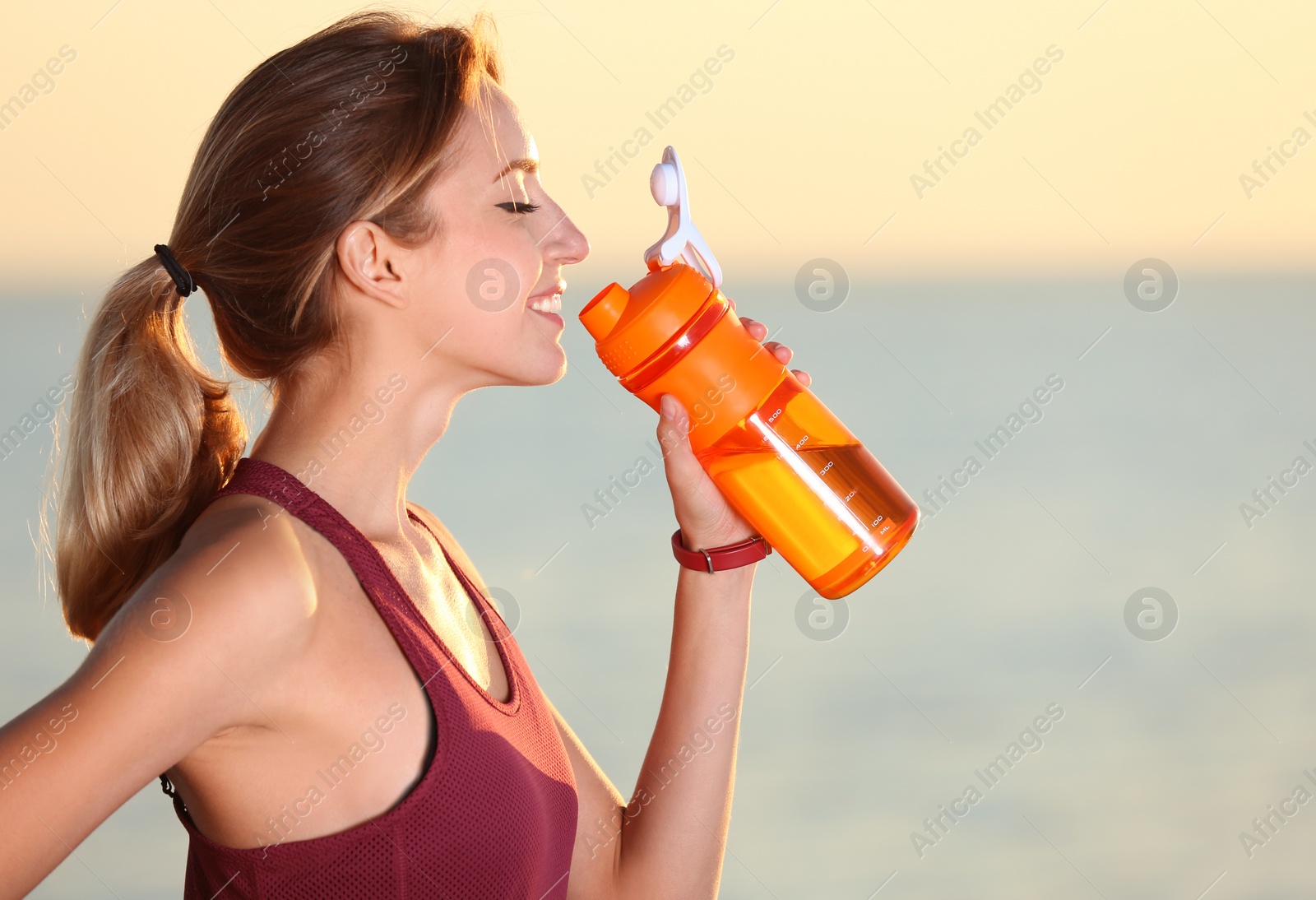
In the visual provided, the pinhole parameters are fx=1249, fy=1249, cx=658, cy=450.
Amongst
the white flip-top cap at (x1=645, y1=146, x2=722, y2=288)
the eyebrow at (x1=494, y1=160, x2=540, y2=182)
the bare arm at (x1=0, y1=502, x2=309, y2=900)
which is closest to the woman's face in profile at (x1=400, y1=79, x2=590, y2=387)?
the eyebrow at (x1=494, y1=160, x2=540, y2=182)

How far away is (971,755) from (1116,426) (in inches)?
108

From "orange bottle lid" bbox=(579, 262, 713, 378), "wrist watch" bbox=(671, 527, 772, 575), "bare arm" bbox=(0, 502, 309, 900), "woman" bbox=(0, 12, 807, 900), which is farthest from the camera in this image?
"wrist watch" bbox=(671, 527, 772, 575)

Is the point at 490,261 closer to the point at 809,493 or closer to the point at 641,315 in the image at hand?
the point at 641,315

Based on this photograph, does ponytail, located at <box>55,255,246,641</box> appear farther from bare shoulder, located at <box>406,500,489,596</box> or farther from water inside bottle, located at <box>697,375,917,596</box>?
water inside bottle, located at <box>697,375,917,596</box>

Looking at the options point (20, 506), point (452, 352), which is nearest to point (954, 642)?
point (452, 352)

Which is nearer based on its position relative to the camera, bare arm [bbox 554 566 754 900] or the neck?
the neck

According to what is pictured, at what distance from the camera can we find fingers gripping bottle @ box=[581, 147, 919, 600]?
1.12 meters

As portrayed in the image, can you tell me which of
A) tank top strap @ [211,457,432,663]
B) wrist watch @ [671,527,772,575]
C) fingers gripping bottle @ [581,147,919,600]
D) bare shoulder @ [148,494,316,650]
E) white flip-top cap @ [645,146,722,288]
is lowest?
tank top strap @ [211,457,432,663]

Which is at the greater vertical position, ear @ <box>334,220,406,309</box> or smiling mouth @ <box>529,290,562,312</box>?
smiling mouth @ <box>529,290,562,312</box>

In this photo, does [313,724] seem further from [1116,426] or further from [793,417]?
[1116,426]

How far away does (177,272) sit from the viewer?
105 cm

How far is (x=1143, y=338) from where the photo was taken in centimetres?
Result: 673

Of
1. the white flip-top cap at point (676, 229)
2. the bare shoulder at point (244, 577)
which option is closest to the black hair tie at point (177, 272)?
the bare shoulder at point (244, 577)

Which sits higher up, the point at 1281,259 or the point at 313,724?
the point at 1281,259
